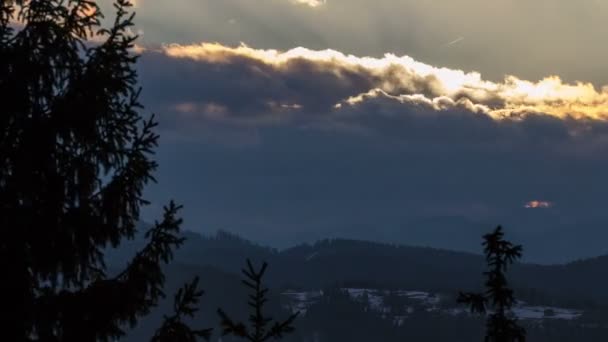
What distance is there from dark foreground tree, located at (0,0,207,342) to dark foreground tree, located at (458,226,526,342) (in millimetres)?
9782

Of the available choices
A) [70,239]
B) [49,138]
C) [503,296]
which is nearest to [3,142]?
[49,138]

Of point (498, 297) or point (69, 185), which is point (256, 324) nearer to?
point (69, 185)

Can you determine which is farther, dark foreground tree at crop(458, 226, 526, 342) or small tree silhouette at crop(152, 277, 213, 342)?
dark foreground tree at crop(458, 226, 526, 342)

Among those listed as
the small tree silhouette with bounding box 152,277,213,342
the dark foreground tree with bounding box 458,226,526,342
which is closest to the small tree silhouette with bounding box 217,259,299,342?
the small tree silhouette with bounding box 152,277,213,342

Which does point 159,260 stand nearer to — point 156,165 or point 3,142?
point 156,165

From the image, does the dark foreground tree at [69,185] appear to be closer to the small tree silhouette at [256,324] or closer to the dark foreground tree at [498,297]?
the small tree silhouette at [256,324]

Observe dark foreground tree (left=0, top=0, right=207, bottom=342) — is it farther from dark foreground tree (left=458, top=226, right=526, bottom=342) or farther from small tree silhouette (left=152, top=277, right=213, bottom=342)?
dark foreground tree (left=458, top=226, right=526, bottom=342)

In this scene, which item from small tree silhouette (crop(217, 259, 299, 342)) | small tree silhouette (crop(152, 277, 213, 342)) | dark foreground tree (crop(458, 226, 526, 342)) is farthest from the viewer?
dark foreground tree (crop(458, 226, 526, 342))

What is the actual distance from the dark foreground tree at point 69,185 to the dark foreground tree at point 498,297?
978cm

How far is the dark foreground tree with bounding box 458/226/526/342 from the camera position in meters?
26.6

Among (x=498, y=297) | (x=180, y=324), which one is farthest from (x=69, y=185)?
(x=498, y=297)

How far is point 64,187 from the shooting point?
2178cm

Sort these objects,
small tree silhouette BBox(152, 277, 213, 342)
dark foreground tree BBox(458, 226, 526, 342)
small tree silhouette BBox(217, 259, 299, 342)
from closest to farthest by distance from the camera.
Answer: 1. small tree silhouette BBox(217, 259, 299, 342)
2. small tree silhouette BBox(152, 277, 213, 342)
3. dark foreground tree BBox(458, 226, 526, 342)

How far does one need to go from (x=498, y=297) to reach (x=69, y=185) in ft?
43.7
